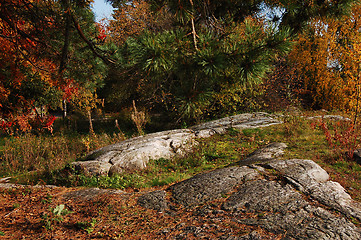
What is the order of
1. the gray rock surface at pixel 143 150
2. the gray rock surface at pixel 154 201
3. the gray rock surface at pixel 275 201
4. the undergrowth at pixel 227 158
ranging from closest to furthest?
the gray rock surface at pixel 275 201
the gray rock surface at pixel 154 201
the undergrowth at pixel 227 158
the gray rock surface at pixel 143 150

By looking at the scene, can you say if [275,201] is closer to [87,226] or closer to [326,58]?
[87,226]

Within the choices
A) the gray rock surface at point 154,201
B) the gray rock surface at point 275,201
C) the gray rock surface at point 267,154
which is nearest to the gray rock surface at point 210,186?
the gray rock surface at point 275,201

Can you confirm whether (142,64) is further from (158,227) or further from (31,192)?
(31,192)

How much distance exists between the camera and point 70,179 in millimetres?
5117

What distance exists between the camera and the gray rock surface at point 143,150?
5504 millimetres

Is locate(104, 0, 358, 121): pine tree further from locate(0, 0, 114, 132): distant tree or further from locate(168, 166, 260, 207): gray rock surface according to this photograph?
locate(0, 0, 114, 132): distant tree

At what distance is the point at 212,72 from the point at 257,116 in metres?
6.73

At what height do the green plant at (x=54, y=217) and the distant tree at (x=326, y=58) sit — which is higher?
the distant tree at (x=326, y=58)

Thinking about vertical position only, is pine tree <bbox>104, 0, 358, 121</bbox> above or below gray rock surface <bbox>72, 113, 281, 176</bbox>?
above

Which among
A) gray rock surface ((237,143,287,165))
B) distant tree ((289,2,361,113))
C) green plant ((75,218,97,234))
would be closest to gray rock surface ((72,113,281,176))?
gray rock surface ((237,143,287,165))

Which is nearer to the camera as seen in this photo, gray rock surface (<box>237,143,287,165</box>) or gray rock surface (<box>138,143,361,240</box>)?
gray rock surface (<box>138,143,361,240</box>)

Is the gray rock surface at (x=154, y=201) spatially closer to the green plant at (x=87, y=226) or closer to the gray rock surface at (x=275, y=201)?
the gray rock surface at (x=275, y=201)

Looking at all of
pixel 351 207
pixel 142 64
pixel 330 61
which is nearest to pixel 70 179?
pixel 142 64

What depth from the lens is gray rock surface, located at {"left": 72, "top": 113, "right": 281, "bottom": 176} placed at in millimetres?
5504
